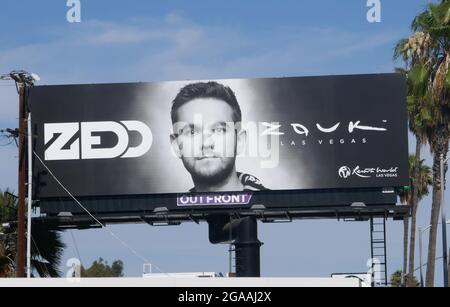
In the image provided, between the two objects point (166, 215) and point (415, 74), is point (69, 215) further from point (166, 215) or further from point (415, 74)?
point (415, 74)

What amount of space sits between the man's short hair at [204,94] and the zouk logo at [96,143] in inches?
75.5

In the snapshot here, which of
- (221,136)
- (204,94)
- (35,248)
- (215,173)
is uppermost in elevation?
(204,94)

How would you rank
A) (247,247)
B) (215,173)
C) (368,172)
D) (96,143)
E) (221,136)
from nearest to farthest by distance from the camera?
(247,247) < (368,172) < (215,173) < (221,136) < (96,143)

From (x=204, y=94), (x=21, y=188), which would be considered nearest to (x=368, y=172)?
(x=204, y=94)

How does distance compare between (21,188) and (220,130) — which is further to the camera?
(220,130)

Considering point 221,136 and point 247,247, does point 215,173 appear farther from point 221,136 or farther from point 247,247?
point 247,247

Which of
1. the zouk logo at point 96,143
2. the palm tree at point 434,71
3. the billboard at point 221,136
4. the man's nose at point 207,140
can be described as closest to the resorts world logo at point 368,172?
the billboard at point 221,136

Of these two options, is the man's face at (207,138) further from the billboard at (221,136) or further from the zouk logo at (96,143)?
the zouk logo at (96,143)

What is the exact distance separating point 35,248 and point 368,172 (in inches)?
627

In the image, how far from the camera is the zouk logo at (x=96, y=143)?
49906mm

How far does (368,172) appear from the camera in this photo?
47.7 m

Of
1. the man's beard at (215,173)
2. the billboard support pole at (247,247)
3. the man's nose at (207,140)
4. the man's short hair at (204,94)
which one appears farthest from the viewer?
the man's short hair at (204,94)

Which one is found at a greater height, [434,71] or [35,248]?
[434,71]

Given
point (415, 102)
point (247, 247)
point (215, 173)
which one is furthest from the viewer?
point (415, 102)
